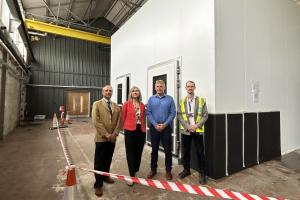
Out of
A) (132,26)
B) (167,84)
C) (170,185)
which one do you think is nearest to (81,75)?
(132,26)

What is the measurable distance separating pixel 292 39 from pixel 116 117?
182 inches

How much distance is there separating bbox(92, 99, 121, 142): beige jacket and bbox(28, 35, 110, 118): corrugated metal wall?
34.8 ft

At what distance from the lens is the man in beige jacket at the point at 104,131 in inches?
85.8

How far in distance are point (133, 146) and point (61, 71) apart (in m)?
11.0

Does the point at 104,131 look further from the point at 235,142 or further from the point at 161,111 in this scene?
the point at 235,142

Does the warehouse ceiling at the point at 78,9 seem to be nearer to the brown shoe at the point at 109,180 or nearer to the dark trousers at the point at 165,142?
the dark trousers at the point at 165,142

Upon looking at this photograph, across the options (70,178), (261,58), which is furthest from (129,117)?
(261,58)

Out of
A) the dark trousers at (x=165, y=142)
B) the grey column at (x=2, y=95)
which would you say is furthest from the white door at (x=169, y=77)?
the grey column at (x=2, y=95)

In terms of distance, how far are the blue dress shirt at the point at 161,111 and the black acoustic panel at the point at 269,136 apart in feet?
6.32

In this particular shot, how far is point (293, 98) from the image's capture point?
4.16 meters

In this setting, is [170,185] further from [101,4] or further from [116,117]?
[101,4]

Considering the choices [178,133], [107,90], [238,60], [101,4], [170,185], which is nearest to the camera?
[170,185]

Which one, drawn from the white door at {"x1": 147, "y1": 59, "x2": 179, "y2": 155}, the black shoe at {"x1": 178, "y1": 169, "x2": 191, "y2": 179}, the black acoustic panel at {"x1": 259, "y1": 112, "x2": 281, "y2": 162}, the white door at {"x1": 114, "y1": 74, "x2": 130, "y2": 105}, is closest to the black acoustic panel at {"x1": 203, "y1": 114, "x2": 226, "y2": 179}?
the black shoe at {"x1": 178, "y1": 169, "x2": 191, "y2": 179}

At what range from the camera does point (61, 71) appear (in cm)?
1162
